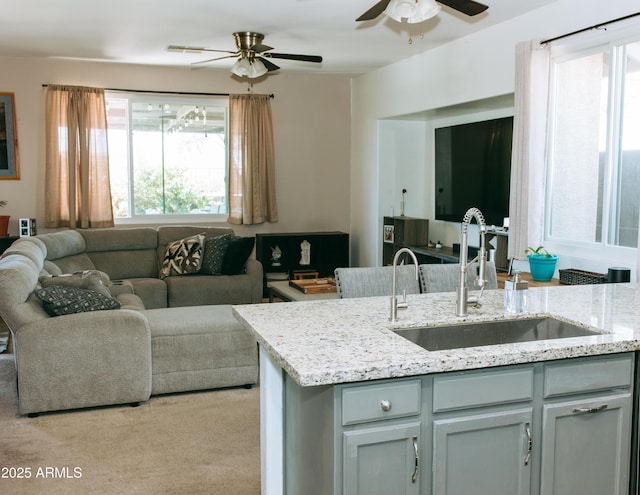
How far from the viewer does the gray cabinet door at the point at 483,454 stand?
2072 mm

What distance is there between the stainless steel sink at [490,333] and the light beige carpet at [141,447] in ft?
3.71

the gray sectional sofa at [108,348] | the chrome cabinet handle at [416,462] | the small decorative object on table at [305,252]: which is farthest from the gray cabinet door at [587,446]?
the small decorative object on table at [305,252]

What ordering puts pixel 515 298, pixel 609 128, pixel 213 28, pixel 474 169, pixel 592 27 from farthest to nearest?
pixel 474 169
pixel 213 28
pixel 609 128
pixel 592 27
pixel 515 298

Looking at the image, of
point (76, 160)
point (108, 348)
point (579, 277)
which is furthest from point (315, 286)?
point (76, 160)

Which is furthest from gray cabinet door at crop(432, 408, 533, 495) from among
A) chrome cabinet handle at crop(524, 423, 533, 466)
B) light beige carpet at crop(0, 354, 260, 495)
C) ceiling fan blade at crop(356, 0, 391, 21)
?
ceiling fan blade at crop(356, 0, 391, 21)

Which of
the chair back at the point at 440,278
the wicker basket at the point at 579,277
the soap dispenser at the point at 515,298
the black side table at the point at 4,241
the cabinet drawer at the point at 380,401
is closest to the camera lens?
the cabinet drawer at the point at 380,401

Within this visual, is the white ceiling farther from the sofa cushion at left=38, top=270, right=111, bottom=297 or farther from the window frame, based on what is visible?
the sofa cushion at left=38, top=270, right=111, bottom=297

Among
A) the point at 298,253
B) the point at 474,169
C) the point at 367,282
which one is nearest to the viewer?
the point at 367,282

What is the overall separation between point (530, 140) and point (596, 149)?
1.43ft

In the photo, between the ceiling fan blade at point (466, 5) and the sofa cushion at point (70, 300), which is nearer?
the ceiling fan blade at point (466, 5)

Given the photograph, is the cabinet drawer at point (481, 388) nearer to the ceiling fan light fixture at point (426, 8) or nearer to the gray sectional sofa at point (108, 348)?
the ceiling fan light fixture at point (426, 8)

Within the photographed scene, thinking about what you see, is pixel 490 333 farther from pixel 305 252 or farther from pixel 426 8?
pixel 305 252

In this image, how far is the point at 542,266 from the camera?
4535 millimetres

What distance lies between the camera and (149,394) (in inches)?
163
